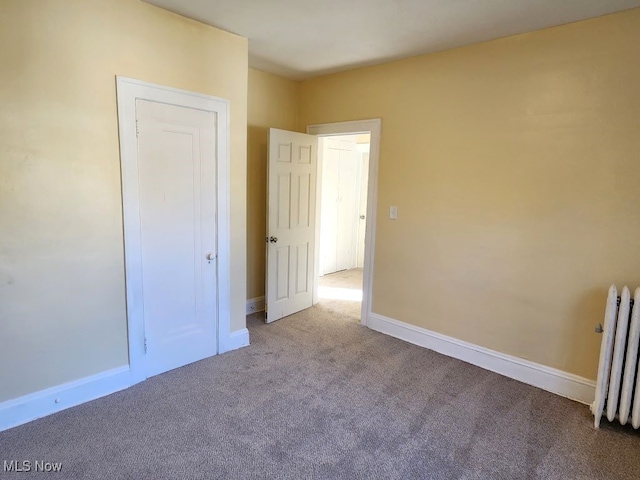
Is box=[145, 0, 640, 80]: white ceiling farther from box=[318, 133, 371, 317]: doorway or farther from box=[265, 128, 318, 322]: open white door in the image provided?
box=[318, 133, 371, 317]: doorway

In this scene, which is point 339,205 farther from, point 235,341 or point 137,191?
point 137,191

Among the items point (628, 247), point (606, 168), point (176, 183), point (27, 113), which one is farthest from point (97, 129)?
point (628, 247)

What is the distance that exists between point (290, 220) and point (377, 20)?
2085mm

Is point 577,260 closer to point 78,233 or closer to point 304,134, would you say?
point 304,134

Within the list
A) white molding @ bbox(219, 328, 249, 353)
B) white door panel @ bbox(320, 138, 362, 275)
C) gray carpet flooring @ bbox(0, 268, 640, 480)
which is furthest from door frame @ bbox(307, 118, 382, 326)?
white door panel @ bbox(320, 138, 362, 275)

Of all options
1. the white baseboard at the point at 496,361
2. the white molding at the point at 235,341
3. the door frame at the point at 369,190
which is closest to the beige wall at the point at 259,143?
the door frame at the point at 369,190

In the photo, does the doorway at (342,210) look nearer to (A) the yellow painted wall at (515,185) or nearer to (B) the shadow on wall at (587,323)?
(A) the yellow painted wall at (515,185)

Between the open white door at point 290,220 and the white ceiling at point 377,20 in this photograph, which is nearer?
the white ceiling at point 377,20

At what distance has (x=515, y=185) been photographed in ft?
9.28

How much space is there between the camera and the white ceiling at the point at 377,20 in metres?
2.31

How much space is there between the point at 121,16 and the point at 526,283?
3.44 m

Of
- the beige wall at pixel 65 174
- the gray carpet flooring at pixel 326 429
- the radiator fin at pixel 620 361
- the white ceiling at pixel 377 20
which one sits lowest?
the gray carpet flooring at pixel 326 429

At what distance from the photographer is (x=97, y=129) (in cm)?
232

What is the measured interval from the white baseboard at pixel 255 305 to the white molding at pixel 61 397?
5.31 ft
